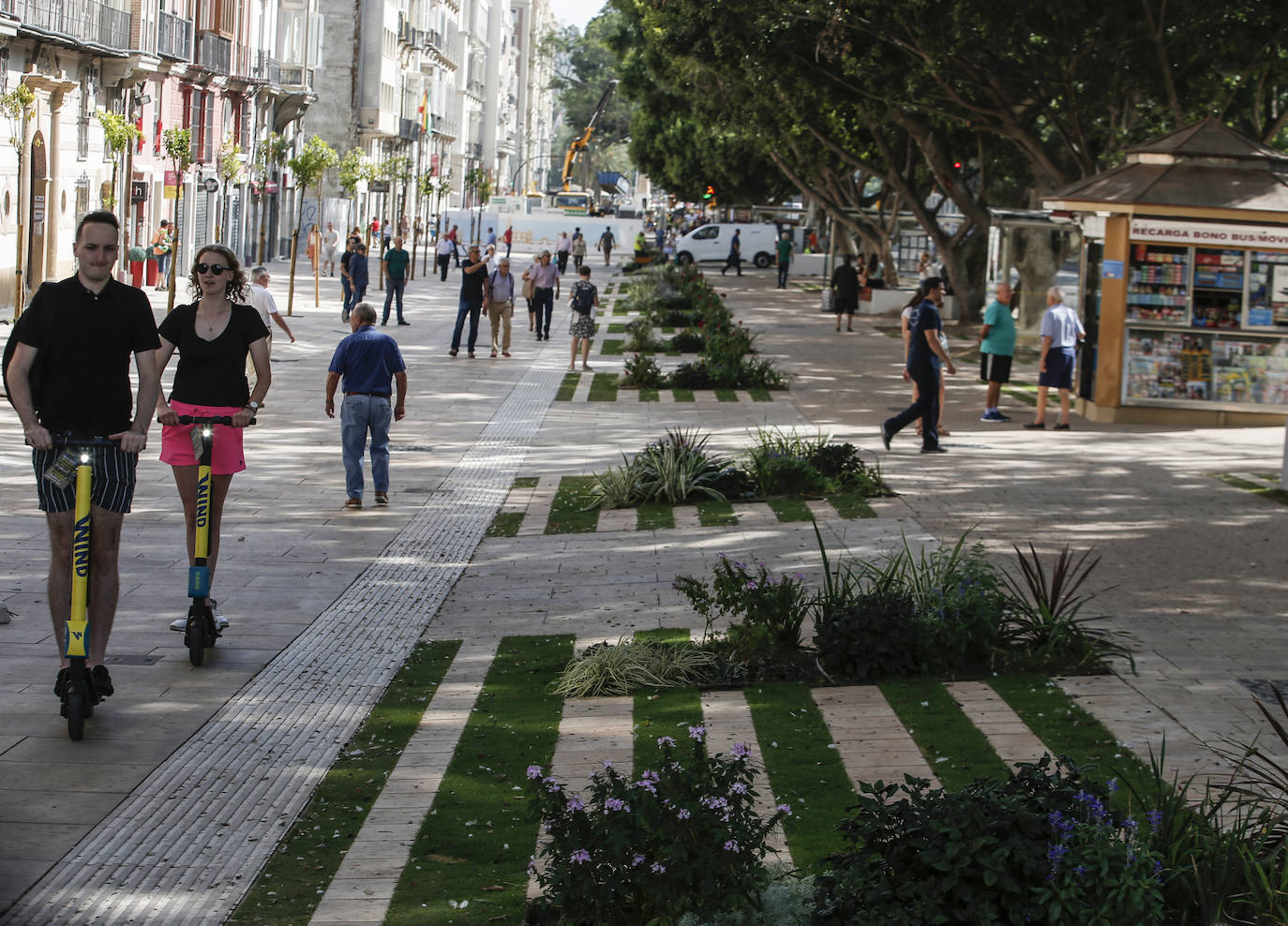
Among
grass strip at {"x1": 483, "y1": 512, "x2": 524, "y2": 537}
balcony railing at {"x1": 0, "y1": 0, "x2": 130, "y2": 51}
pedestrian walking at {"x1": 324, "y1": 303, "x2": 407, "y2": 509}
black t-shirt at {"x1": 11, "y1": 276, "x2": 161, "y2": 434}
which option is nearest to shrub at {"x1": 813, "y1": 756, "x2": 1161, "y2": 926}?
black t-shirt at {"x1": 11, "y1": 276, "x2": 161, "y2": 434}

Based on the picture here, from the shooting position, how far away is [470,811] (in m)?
5.77

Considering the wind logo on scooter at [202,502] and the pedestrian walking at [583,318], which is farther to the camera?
the pedestrian walking at [583,318]

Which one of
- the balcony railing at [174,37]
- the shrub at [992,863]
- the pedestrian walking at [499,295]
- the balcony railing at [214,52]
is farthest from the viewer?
the balcony railing at [214,52]

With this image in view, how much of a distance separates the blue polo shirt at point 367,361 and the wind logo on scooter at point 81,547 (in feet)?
19.3

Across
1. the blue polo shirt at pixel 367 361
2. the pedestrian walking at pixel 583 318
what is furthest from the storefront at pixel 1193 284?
the blue polo shirt at pixel 367 361

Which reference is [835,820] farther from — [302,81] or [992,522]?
[302,81]

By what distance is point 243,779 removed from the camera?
608 cm

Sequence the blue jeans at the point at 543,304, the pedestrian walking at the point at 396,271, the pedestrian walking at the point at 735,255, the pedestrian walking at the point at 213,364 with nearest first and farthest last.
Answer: the pedestrian walking at the point at 213,364 → the pedestrian walking at the point at 396,271 → the blue jeans at the point at 543,304 → the pedestrian walking at the point at 735,255

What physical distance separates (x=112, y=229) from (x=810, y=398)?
15.6 m

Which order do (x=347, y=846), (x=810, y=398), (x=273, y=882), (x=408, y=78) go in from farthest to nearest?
1. (x=408, y=78)
2. (x=810, y=398)
3. (x=347, y=846)
4. (x=273, y=882)

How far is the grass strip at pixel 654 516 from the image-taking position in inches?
475

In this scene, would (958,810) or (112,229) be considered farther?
(112,229)

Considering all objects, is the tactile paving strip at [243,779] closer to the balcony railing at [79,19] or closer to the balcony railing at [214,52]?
the balcony railing at [79,19]

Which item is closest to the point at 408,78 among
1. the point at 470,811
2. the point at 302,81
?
the point at 302,81
